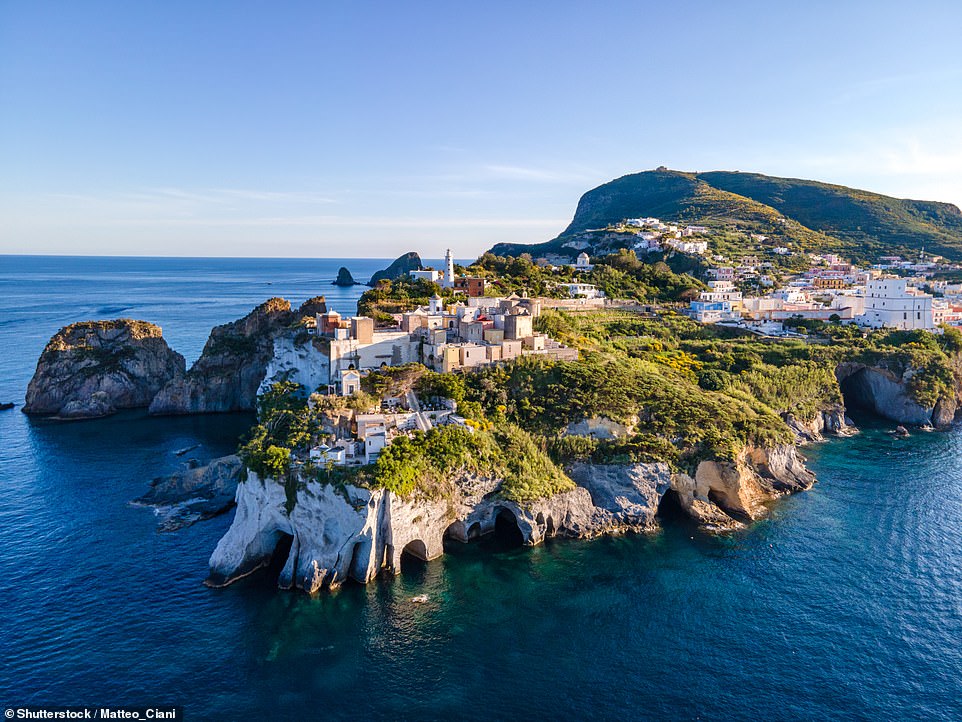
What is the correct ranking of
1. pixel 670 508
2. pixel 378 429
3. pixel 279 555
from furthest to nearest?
1. pixel 670 508
2. pixel 279 555
3. pixel 378 429

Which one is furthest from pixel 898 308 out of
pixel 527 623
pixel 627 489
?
pixel 527 623

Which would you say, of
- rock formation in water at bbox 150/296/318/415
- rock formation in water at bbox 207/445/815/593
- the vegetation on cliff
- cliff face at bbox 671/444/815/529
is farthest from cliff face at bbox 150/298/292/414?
cliff face at bbox 671/444/815/529

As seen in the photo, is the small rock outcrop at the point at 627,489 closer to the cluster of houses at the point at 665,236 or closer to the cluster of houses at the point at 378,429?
the cluster of houses at the point at 378,429

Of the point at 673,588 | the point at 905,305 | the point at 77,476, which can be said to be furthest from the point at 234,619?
the point at 905,305

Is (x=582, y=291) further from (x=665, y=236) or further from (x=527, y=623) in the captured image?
(x=527, y=623)

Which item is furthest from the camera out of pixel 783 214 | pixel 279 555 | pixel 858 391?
pixel 783 214

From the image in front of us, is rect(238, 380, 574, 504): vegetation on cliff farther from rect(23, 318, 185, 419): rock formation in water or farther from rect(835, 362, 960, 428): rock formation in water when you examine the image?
rect(835, 362, 960, 428): rock formation in water

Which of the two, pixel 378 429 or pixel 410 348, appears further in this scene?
pixel 410 348
